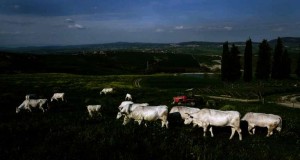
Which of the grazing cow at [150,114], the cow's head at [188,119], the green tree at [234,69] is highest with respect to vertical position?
the grazing cow at [150,114]

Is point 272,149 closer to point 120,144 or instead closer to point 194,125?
point 194,125

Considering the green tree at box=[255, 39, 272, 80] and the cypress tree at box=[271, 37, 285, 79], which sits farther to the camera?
the cypress tree at box=[271, 37, 285, 79]

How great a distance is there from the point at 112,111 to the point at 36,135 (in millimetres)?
19108

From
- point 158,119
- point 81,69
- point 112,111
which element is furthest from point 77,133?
point 81,69

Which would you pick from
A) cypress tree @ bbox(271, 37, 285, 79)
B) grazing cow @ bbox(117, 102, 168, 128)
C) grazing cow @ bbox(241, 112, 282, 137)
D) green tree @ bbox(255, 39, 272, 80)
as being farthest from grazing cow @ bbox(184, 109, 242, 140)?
cypress tree @ bbox(271, 37, 285, 79)

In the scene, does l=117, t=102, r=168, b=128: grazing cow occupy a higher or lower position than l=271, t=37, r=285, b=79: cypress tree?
higher

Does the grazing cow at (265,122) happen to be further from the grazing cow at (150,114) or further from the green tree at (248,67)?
the green tree at (248,67)

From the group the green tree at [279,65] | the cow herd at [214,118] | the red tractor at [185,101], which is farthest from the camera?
the green tree at [279,65]

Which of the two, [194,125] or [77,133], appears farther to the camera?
[194,125]

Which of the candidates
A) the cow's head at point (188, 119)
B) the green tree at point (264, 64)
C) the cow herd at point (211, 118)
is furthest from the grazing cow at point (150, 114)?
the green tree at point (264, 64)

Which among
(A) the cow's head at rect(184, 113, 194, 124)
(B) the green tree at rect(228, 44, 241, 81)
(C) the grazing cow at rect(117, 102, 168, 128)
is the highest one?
(C) the grazing cow at rect(117, 102, 168, 128)

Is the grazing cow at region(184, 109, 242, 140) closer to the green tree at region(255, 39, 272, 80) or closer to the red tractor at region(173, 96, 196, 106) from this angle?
the red tractor at region(173, 96, 196, 106)

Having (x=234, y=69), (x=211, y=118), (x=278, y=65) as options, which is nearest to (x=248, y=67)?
(x=234, y=69)

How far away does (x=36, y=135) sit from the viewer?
12.9 m
